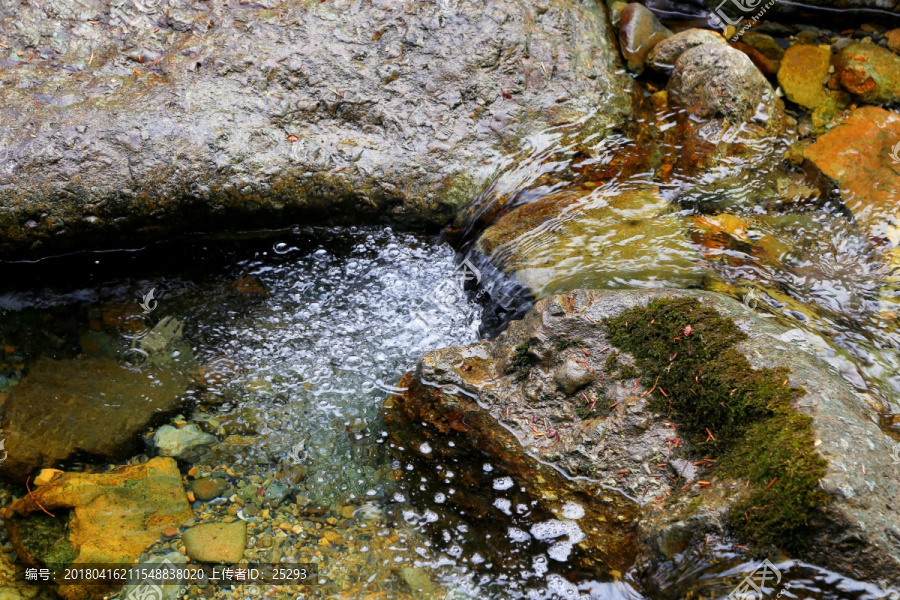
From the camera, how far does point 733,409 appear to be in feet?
8.81

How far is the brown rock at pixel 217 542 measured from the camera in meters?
3.20

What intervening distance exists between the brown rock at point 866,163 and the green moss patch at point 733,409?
245 cm

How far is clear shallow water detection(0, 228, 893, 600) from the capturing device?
292 cm

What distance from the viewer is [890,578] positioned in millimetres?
2133

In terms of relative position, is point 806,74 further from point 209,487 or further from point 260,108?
point 209,487

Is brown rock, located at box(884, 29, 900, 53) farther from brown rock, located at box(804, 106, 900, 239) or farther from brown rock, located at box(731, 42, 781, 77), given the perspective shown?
brown rock, located at box(731, 42, 781, 77)

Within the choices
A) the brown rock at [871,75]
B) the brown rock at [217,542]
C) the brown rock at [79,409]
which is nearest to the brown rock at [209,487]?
the brown rock at [217,542]

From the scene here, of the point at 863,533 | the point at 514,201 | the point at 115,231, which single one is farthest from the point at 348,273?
the point at 863,533

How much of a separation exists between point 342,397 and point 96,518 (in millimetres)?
1593

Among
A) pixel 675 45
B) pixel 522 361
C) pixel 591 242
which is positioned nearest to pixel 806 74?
pixel 675 45

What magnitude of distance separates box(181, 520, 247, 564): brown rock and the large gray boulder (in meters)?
2.30

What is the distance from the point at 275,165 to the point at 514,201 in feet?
6.22

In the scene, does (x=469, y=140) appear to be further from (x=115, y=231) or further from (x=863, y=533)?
(x=863, y=533)

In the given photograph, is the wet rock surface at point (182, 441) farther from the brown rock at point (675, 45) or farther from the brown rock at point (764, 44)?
the brown rock at point (764, 44)
